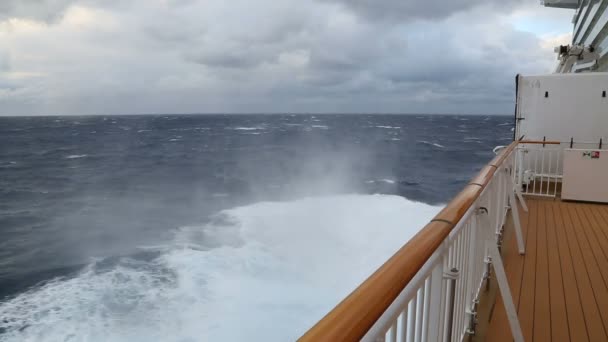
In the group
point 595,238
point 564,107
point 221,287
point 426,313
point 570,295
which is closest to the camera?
point 426,313

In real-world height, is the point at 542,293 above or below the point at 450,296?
below

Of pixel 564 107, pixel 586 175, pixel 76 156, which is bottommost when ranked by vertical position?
pixel 76 156

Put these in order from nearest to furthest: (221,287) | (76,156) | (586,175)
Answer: (586,175) < (221,287) < (76,156)

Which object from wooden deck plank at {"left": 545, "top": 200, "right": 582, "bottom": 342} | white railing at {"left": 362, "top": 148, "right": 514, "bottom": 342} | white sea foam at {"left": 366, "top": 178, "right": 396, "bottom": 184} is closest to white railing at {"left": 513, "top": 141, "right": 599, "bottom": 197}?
wooden deck plank at {"left": 545, "top": 200, "right": 582, "bottom": 342}

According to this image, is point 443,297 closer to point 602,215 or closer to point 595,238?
point 595,238

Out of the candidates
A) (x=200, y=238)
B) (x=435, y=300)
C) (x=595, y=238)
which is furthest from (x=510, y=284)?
(x=200, y=238)

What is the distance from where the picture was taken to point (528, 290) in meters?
2.87

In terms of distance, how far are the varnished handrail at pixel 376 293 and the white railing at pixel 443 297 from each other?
0.34 feet

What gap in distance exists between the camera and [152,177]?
32.6m

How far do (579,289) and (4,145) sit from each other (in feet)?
218

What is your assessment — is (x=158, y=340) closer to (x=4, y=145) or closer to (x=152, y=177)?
(x=152, y=177)

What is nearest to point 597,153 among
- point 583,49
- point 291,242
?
point 583,49

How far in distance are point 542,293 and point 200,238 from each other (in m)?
14.6

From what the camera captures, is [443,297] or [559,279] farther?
[559,279]
